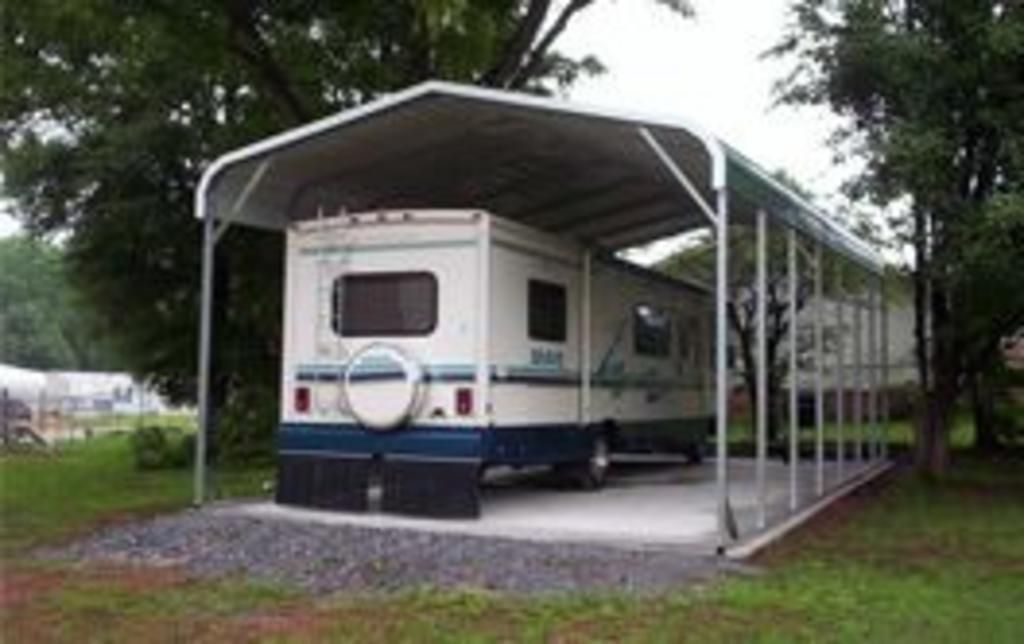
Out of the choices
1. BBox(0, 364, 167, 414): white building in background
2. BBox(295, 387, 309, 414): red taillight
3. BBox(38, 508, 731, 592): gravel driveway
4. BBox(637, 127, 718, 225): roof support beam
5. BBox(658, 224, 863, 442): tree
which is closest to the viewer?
BBox(38, 508, 731, 592): gravel driveway

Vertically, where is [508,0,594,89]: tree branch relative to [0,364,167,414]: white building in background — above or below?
above

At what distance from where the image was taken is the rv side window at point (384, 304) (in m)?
13.9

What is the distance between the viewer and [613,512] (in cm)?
1456

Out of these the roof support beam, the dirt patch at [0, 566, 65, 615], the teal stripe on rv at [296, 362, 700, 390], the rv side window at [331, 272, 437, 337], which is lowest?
the dirt patch at [0, 566, 65, 615]

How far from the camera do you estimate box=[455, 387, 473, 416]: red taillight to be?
44.7 ft

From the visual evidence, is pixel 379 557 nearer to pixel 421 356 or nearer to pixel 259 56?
pixel 421 356

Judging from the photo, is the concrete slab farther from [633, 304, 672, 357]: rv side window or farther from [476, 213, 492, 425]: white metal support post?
[633, 304, 672, 357]: rv side window

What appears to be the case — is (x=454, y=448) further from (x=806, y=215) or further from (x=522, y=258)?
(x=806, y=215)

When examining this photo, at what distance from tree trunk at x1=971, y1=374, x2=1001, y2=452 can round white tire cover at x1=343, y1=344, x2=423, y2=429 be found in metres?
18.0

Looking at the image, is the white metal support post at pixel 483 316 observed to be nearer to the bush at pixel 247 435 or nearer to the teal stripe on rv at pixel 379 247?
the teal stripe on rv at pixel 379 247

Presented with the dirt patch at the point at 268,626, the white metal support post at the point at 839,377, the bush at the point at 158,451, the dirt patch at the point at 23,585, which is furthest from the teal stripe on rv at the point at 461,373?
the bush at the point at 158,451

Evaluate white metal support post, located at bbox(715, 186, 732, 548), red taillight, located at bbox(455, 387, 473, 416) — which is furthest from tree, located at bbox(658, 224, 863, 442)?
white metal support post, located at bbox(715, 186, 732, 548)

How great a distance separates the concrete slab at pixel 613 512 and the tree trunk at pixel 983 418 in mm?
10789

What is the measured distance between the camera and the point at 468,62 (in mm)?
19906
